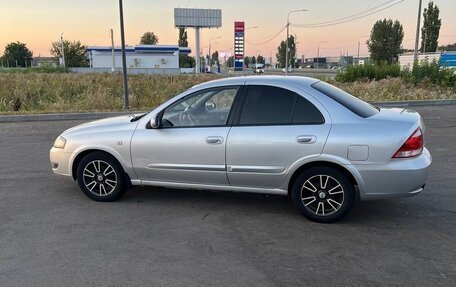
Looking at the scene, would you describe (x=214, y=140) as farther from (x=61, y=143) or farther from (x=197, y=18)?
(x=197, y=18)

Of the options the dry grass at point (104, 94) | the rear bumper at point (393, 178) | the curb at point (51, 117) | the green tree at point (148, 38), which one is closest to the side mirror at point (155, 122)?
the rear bumper at point (393, 178)

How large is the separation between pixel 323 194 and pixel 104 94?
13.5 meters

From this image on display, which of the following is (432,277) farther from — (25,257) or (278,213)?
(25,257)

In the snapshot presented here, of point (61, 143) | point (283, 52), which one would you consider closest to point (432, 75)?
point (61, 143)

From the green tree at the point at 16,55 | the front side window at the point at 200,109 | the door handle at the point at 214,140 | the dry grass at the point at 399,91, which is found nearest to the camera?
the door handle at the point at 214,140

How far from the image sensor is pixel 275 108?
15.6 feet

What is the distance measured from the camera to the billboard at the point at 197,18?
82.8 metres

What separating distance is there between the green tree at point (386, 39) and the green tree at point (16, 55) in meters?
89.8

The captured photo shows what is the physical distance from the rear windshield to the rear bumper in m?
0.63

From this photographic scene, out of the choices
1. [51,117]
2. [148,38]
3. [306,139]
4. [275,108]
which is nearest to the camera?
[306,139]

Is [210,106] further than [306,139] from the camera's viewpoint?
Yes

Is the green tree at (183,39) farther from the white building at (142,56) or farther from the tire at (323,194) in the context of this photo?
the tire at (323,194)

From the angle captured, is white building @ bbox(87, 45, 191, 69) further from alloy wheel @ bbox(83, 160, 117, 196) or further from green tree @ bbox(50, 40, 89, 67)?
alloy wheel @ bbox(83, 160, 117, 196)

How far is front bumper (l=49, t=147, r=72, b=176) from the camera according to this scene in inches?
215
